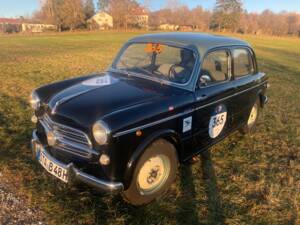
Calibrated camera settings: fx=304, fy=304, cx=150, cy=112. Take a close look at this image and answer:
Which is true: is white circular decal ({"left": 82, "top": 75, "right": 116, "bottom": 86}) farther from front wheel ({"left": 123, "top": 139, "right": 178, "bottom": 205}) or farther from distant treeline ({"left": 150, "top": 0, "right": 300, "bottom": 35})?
distant treeline ({"left": 150, "top": 0, "right": 300, "bottom": 35})

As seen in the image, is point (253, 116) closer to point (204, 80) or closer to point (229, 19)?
point (204, 80)

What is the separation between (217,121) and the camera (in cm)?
437

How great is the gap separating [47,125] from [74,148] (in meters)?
0.55

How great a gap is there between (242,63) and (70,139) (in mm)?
3190

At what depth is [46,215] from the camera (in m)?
3.26

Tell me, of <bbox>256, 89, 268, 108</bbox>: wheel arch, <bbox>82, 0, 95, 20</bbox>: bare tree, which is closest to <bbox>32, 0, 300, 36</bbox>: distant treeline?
<bbox>82, 0, 95, 20</bbox>: bare tree

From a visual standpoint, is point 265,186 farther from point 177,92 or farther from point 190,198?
point 177,92

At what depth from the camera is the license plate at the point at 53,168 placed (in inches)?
124

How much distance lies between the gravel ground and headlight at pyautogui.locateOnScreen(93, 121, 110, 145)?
1100 millimetres

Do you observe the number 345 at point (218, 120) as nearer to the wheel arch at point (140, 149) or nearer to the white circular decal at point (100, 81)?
the wheel arch at point (140, 149)

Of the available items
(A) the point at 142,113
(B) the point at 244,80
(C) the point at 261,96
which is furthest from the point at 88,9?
(A) the point at 142,113

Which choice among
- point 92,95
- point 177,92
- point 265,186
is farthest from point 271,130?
point 92,95

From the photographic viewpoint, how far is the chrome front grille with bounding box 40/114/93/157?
307cm

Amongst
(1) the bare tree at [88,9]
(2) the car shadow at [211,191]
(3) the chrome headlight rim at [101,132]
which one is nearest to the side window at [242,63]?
(2) the car shadow at [211,191]
